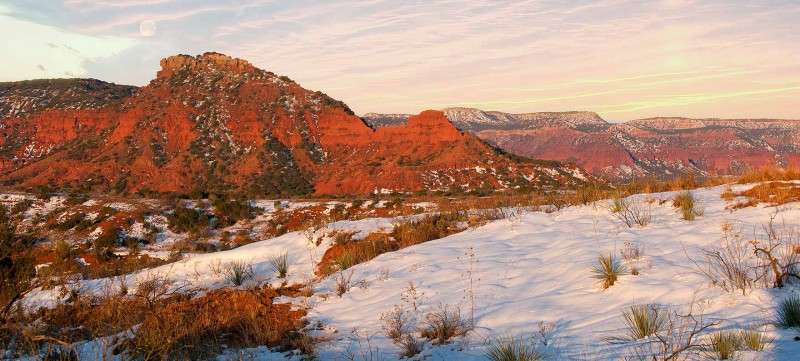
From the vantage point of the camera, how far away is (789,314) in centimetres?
420

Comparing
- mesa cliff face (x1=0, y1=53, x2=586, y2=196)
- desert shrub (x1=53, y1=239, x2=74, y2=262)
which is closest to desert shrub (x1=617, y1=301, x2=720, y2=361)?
desert shrub (x1=53, y1=239, x2=74, y2=262)

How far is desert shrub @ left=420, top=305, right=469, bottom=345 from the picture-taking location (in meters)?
5.20

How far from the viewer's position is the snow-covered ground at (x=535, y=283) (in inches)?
190

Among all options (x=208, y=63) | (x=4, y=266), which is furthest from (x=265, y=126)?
(x=4, y=266)

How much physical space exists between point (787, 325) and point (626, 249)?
9.43ft

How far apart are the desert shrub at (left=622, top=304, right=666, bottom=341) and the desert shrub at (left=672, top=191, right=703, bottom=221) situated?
184 inches

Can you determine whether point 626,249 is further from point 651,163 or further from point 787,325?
point 651,163

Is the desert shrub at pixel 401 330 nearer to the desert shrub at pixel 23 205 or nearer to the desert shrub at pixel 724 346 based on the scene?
the desert shrub at pixel 724 346

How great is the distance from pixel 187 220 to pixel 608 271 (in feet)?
76.9

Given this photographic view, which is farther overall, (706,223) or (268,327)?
→ (706,223)

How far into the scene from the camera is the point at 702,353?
388cm

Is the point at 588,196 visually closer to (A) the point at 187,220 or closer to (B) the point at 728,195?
(B) the point at 728,195

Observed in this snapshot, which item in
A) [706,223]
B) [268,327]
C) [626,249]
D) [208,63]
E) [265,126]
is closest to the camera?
[268,327]

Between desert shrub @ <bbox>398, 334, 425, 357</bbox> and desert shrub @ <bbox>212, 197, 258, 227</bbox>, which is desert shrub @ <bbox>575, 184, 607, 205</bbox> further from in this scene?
desert shrub @ <bbox>212, 197, 258, 227</bbox>
